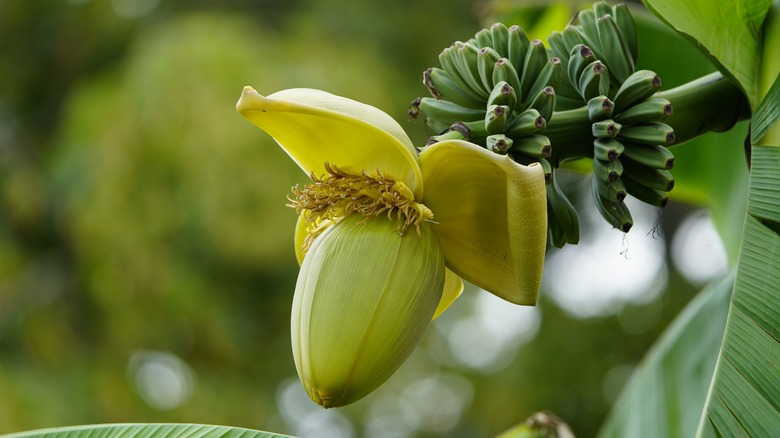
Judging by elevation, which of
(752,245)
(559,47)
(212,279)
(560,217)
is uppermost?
(212,279)

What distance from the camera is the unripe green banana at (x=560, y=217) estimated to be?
59cm

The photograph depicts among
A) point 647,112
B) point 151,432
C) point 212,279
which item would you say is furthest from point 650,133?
point 212,279

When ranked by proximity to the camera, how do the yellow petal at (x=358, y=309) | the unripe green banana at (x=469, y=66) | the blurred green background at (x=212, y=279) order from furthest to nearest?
1. the blurred green background at (x=212, y=279)
2. the unripe green banana at (x=469, y=66)
3. the yellow petal at (x=358, y=309)

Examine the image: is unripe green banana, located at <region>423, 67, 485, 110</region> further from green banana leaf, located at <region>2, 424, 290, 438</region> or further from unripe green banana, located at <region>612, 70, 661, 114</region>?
green banana leaf, located at <region>2, 424, 290, 438</region>

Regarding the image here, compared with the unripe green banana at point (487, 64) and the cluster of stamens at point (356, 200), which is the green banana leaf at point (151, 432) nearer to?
the cluster of stamens at point (356, 200)

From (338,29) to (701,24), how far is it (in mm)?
3990

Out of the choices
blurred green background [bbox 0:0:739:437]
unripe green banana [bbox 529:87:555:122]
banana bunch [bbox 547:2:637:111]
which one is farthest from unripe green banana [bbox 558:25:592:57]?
blurred green background [bbox 0:0:739:437]

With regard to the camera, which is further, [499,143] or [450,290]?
[450,290]

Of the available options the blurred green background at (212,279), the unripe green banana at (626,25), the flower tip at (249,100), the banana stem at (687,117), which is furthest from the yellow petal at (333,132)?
the blurred green background at (212,279)

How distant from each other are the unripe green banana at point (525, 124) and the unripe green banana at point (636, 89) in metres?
0.07

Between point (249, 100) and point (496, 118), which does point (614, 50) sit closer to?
point (496, 118)

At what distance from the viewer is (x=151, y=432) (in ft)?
1.77

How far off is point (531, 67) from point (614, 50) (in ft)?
0.27

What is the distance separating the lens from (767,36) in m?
0.59
